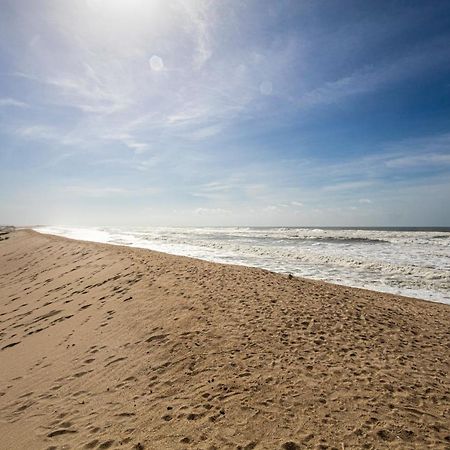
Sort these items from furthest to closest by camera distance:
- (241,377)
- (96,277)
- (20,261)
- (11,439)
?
1. (20,261)
2. (96,277)
3. (241,377)
4. (11,439)

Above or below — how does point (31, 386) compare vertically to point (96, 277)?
below

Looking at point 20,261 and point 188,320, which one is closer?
point 188,320

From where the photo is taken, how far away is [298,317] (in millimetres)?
9094

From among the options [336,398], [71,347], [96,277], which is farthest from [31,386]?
[96,277]

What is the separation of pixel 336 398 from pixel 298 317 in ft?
11.9

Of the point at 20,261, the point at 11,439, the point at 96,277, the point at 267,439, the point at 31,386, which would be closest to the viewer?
the point at 267,439

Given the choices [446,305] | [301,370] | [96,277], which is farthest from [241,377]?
[96,277]

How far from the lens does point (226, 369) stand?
6520 millimetres

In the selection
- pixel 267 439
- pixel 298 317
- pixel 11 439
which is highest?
pixel 298 317

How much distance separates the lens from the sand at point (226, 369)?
193 inches

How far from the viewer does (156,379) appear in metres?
6.44

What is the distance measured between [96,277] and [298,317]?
10689 millimetres

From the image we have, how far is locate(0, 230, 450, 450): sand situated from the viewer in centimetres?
491

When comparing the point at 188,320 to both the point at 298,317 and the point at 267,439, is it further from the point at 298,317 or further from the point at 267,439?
the point at 267,439
